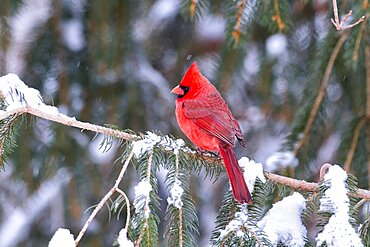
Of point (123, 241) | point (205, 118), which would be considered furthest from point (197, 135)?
point (123, 241)

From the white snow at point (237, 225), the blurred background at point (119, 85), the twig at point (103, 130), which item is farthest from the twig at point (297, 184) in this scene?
the blurred background at point (119, 85)

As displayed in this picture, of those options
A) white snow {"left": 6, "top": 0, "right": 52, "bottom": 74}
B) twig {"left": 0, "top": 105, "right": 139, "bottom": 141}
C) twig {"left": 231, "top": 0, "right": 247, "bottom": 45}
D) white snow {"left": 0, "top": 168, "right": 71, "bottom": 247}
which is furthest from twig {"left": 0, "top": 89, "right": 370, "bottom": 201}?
white snow {"left": 0, "top": 168, "right": 71, "bottom": 247}

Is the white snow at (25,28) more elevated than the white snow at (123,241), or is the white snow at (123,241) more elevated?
the white snow at (25,28)

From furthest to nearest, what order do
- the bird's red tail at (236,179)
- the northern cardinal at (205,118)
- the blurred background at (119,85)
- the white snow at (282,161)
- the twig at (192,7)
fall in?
the blurred background at (119,85) < the white snow at (282,161) < the twig at (192,7) < the northern cardinal at (205,118) < the bird's red tail at (236,179)

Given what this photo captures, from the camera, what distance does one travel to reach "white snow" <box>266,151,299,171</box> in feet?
8.73

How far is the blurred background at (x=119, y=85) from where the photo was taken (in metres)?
2.79

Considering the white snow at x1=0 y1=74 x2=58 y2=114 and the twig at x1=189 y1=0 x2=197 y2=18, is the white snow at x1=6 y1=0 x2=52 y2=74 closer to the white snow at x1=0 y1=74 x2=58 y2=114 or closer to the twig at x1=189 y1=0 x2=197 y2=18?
the twig at x1=189 y1=0 x2=197 y2=18

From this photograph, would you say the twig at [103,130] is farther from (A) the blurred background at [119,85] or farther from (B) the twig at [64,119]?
(A) the blurred background at [119,85]

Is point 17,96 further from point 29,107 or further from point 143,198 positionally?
point 143,198

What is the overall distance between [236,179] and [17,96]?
58 cm

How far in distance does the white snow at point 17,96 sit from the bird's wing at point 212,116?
24.5 inches

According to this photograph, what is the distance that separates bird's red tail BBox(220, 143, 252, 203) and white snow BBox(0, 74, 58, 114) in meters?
0.48

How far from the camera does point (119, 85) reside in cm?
305

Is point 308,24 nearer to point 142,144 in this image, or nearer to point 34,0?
point 34,0
